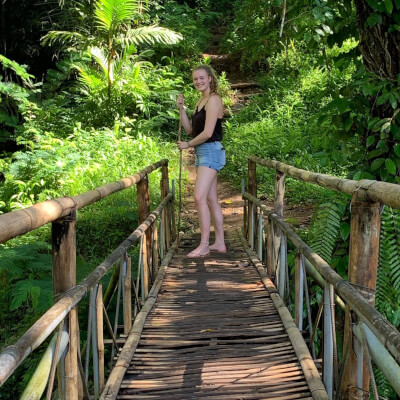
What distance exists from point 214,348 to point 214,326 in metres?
0.26

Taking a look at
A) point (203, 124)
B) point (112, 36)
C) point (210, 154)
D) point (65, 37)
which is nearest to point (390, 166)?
point (210, 154)

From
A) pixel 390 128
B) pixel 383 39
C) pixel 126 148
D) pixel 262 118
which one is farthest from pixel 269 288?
pixel 262 118

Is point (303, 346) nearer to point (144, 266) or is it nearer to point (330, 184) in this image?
point (330, 184)

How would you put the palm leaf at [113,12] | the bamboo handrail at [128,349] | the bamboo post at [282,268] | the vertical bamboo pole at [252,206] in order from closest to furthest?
the bamboo handrail at [128,349] < the bamboo post at [282,268] < the vertical bamboo pole at [252,206] < the palm leaf at [113,12]

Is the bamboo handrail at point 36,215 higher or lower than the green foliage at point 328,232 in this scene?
higher

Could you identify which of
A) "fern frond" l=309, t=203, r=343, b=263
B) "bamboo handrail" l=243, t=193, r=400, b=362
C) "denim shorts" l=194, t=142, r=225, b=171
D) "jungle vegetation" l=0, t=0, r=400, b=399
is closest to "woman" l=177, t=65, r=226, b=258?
"denim shorts" l=194, t=142, r=225, b=171

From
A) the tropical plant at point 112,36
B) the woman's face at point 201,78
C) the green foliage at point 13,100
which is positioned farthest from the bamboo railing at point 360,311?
the green foliage at point 13,100

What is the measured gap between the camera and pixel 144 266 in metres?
3.37

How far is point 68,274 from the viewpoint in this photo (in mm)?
1706

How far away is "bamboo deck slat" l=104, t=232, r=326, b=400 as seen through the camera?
216 centimetres

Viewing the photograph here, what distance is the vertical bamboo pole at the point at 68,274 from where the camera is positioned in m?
1.65

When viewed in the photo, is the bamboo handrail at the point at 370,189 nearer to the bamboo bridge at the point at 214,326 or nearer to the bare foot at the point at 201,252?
the bamboo bridge at the point at 214,326

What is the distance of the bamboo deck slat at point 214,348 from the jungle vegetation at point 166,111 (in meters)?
0.72

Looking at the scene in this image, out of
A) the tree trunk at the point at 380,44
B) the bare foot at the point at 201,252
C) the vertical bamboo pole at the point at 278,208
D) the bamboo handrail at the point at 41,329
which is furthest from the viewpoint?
the bare foot at the point at 201,252
